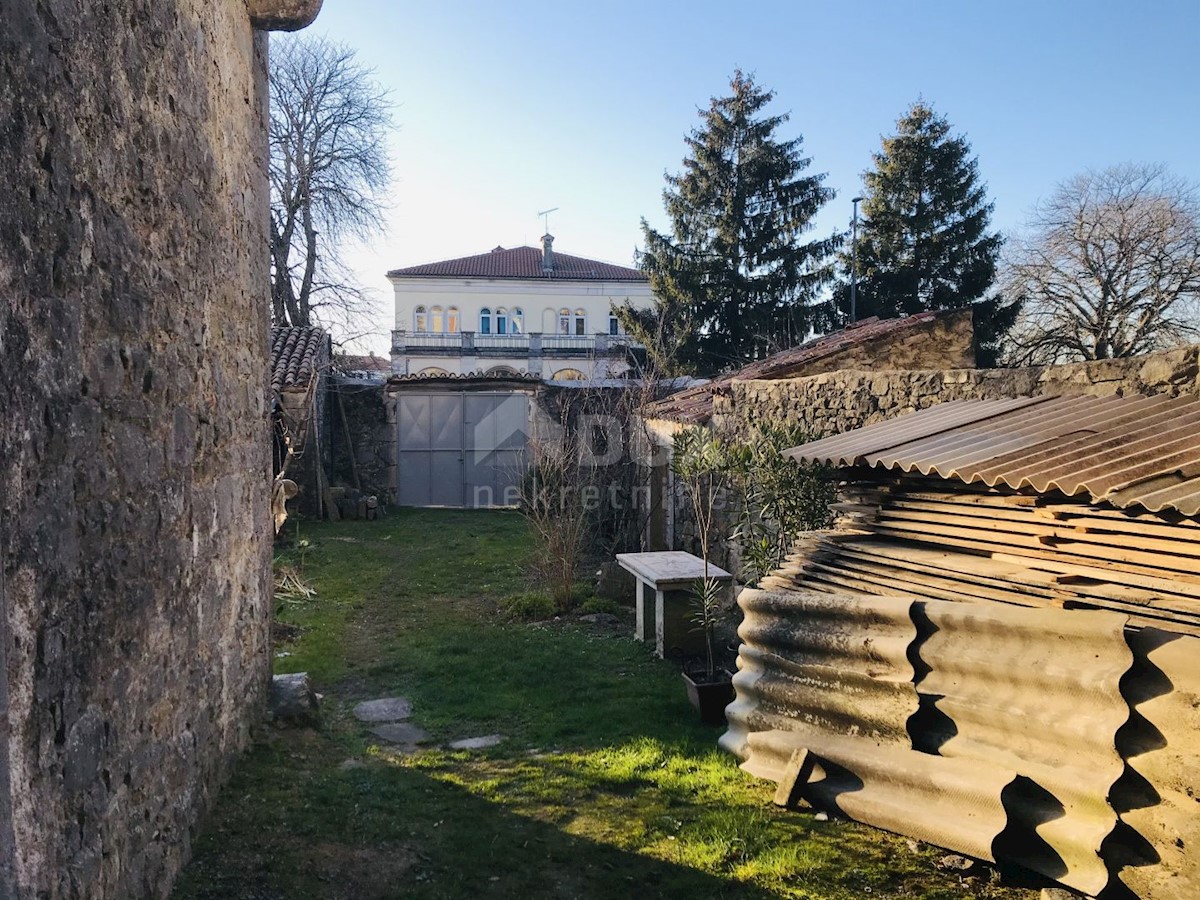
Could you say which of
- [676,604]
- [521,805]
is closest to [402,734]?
[521,805]

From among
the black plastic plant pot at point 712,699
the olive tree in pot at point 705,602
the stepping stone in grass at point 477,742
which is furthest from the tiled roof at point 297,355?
the black plastic plant pot at point 712,699

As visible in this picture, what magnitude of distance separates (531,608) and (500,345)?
25.1 metres

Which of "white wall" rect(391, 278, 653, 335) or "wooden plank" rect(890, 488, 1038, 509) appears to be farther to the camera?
"white wall" rect(391, 278, 653, 335)

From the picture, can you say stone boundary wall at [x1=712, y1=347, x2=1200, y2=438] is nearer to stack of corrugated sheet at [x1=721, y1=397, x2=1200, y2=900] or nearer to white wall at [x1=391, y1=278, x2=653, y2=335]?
stack of corrugated sheet at [x1=721, y1=397, x2=1200, y2=900]

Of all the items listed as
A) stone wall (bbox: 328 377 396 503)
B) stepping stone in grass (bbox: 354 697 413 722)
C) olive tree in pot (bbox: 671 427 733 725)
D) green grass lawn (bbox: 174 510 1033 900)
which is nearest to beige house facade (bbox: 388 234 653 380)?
stone wall (bbox: 328 377 396 503)

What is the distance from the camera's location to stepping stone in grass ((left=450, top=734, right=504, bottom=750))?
480 cm

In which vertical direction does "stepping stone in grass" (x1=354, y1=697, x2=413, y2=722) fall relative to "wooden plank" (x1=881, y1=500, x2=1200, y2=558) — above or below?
below

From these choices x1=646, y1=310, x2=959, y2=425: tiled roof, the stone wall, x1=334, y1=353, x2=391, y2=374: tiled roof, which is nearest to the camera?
x1=646, y1=310, x2=959, y2=425: tiled roof

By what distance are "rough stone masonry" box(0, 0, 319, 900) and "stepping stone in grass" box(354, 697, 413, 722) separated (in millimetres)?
1147

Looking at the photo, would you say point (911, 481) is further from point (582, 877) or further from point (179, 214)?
point (179, 214)

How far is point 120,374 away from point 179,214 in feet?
2.96

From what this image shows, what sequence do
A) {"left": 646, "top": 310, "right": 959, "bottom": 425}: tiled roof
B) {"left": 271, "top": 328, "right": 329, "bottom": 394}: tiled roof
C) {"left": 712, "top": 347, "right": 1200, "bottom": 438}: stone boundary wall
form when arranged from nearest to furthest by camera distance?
{"left": 712, "top": 347, "right": 1200, "bottom": 438}: stone boundary wall
{"left": 646, "top": 310, "right": 959, "bottom": 425}: tiled roof
{"left": 271, "top": 328, "right": 329, "bottom": 394}: tiled roof

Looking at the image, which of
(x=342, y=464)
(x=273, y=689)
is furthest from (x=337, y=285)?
(x=273, y=689)

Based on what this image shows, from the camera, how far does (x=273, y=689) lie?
15.9 feet
